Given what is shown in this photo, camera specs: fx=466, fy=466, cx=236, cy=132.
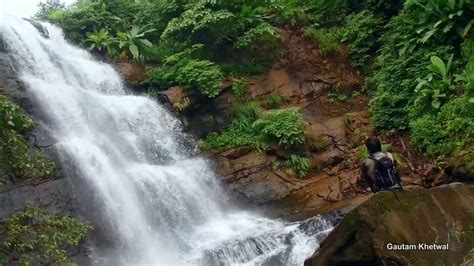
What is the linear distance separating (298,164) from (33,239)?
6384 mm

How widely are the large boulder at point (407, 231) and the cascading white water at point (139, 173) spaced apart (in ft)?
7.48

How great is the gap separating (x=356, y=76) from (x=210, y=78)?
4.46 meters

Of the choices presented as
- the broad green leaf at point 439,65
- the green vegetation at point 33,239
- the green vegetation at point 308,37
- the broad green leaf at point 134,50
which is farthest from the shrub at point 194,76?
the green vegetation at point 33,239

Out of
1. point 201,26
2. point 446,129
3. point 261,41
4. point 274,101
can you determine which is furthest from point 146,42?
point 446,129

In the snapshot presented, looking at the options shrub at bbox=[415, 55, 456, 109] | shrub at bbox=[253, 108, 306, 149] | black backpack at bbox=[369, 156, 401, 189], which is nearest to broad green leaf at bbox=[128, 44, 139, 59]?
shrub at bbox=[253, 108, 306, 149]

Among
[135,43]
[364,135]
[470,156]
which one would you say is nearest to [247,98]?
[364,135]

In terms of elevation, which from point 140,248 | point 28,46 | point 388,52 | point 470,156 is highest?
point 28,46

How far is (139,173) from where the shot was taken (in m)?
10.3

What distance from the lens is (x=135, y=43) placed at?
1489cm

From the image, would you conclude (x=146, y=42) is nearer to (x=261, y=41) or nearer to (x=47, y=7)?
(x=261, y=41)

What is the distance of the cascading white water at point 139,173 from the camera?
824cm

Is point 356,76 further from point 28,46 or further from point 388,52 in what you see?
point 28,46

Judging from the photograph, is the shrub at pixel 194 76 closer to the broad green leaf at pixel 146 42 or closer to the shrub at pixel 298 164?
the broad green leaf at pixel 146 42

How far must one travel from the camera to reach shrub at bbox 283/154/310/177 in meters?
10.9
